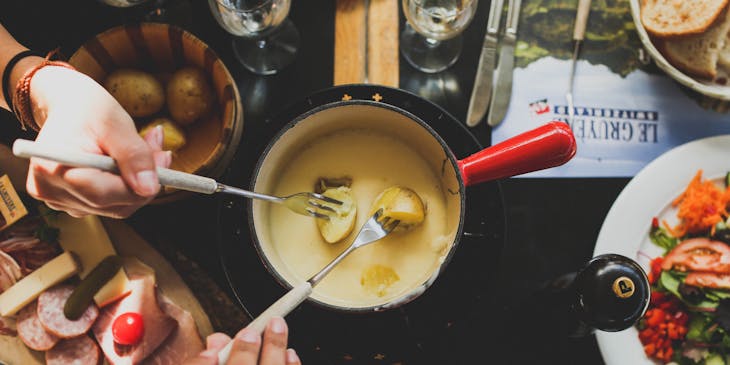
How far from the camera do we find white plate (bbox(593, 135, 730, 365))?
100cm

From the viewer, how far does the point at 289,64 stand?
112cm

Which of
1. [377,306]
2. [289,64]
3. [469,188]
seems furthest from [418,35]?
[377,306]

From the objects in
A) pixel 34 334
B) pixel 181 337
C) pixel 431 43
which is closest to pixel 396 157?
pixel 431 43

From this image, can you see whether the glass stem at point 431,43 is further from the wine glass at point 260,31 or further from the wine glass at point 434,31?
the wine glass at point 260,31

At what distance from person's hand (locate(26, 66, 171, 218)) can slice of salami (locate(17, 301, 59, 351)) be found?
0.37m

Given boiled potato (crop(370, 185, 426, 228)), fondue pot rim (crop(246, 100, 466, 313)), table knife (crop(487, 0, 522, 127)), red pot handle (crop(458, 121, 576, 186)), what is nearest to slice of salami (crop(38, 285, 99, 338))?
fondue pot rim (crop(246, 100, 466, 313))

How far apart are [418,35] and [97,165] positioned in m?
0.72

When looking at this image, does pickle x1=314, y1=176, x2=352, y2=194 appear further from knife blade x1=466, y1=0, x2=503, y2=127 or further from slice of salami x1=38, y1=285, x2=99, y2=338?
slice of salami x1=38, y1=285, x2=99, y2=338

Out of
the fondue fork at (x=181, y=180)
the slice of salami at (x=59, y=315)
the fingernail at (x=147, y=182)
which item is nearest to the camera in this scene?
the fondue fork at (x=181, y=180)

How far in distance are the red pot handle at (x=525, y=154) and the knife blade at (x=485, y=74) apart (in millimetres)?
323

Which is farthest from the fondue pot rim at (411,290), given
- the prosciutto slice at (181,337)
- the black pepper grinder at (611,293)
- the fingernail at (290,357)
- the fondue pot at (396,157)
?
the prosciutto slice at (181,337)

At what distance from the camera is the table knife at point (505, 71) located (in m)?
1.08

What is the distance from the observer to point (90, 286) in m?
1.02

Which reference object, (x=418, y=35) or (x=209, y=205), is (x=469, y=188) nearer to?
(x=418, y=35)
